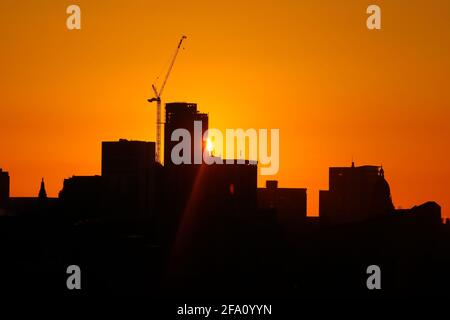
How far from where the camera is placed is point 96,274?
650ft

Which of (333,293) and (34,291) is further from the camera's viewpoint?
(333,293)

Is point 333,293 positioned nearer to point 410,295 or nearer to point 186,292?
point 410,295

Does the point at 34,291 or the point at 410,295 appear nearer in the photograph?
the point at 34,291

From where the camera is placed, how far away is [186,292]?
605 ft

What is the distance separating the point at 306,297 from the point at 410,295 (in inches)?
846
